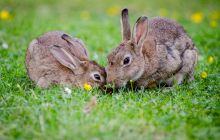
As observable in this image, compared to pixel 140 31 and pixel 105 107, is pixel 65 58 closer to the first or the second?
pixel 140 31

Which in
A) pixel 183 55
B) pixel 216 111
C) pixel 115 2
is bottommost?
pixel 216 111

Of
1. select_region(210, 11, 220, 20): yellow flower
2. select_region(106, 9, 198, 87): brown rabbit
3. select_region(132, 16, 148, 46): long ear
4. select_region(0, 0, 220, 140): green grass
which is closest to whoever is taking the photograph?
select_region(0, 0, 220, 140): green grass

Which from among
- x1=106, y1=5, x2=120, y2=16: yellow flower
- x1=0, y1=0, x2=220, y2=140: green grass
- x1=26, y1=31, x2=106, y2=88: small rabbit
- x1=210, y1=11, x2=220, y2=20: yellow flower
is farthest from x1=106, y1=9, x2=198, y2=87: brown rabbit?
x1=106, y1=5, x2=120, y2=16: yellow flower

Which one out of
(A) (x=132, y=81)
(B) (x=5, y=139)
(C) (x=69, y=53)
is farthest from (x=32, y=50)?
(B) (x=5, y=139)

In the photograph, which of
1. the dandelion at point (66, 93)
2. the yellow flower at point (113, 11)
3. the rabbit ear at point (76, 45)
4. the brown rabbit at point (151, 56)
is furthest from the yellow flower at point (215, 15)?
the dandelion at point (66, 93)

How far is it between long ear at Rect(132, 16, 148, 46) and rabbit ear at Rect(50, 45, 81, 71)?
100 cm

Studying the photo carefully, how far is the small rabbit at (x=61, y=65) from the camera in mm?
6801

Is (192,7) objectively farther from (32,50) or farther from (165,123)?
(165,123)

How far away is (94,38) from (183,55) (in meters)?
3.22

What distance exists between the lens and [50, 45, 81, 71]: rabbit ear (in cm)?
680

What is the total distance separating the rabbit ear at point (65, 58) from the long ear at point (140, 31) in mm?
1000

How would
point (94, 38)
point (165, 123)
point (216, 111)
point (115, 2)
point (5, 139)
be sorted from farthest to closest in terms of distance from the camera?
point (115, 2) < point (94, 38) < point (216, 111) < point (165, 123) < point (5, 139)

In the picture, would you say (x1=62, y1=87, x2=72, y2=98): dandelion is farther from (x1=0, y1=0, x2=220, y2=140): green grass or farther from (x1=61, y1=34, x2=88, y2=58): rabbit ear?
(x1=61, y1=34, x2=88, y2=58): rabbit ear

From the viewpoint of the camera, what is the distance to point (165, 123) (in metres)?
4.86
